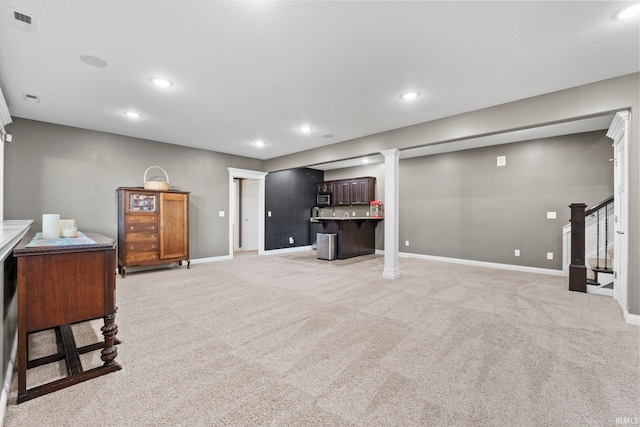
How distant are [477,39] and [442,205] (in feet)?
15.7

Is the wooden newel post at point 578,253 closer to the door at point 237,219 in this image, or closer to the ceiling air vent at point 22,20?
the ceiling air vent at point 22,20

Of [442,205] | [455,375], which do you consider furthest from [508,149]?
[455,375]

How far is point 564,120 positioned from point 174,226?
609 centimetres

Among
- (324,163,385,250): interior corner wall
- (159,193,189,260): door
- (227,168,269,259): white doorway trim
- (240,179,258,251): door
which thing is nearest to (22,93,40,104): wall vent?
(159,193,189,260): door

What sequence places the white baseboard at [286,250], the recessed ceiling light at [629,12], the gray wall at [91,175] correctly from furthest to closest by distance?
the white baseboard at [286,250]
the gray wall at [91,175]
the recessed ceiling light at [629,12]

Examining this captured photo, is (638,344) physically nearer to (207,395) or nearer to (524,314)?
(524,314)

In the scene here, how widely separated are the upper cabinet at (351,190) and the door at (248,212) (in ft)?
7.03

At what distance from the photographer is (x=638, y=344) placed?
7.78 feet

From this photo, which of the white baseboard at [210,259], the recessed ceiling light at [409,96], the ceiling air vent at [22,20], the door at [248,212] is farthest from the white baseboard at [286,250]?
the ceiling air vent at [22,20]

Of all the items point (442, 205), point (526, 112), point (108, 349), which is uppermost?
point (526, 112)

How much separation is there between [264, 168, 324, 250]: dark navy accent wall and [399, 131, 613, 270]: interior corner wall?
297cm

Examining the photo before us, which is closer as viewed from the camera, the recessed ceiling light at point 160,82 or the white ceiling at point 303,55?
the white ceiling at point 303,55

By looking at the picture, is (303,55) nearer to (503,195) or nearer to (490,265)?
(503,195)

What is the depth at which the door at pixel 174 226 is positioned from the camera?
5105 millimetres
